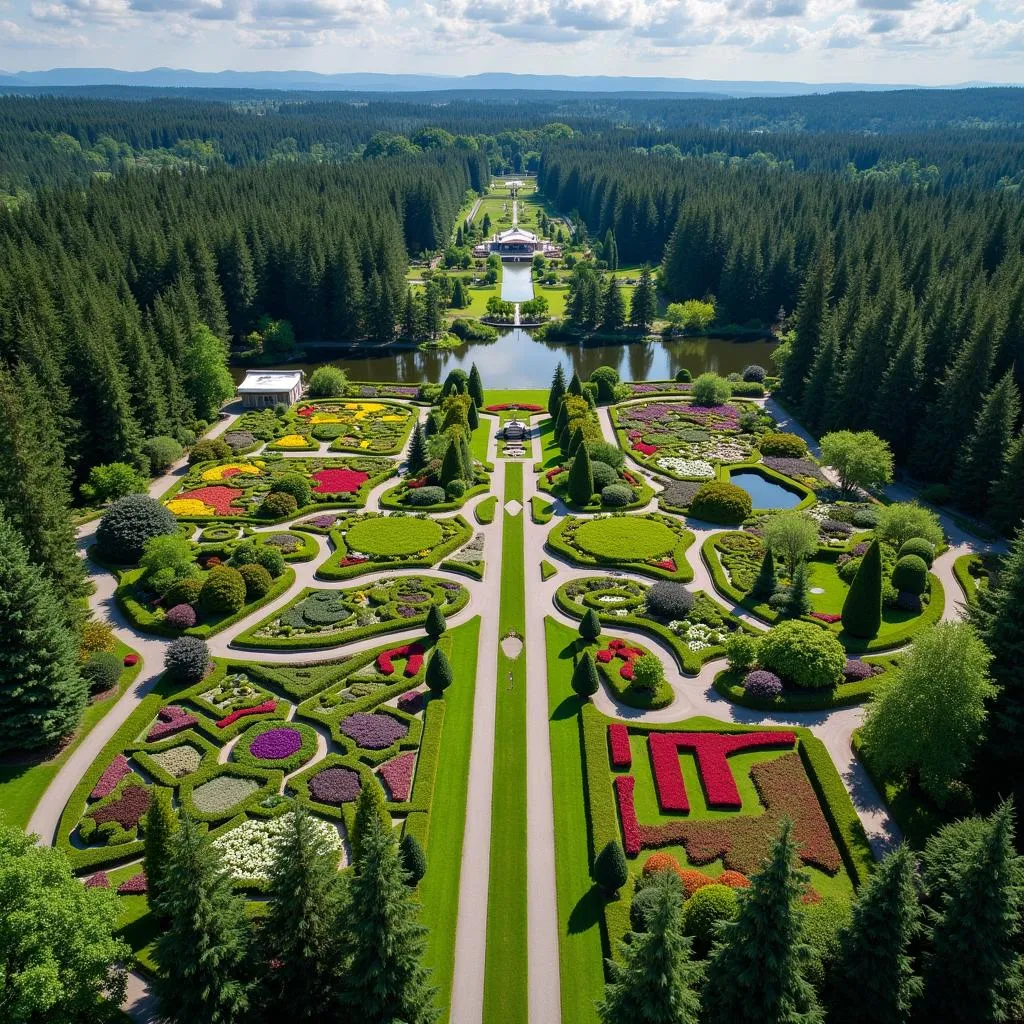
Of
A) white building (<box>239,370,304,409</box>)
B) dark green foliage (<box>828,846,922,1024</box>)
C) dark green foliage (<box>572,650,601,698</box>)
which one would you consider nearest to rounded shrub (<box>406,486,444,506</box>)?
dark green foliage (<box>572,650,601,698</box>)

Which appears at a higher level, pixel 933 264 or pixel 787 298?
pixel 933 264

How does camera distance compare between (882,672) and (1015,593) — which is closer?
(1015,593)

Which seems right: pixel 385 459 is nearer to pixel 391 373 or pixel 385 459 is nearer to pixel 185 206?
pixel 391 373

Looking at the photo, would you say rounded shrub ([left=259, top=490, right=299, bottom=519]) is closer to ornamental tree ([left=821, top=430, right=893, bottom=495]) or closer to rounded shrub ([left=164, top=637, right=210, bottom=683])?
rounded shrub ([left=164, top=637, right=210, bottom=683])

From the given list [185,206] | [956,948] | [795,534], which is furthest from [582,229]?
[956,948]

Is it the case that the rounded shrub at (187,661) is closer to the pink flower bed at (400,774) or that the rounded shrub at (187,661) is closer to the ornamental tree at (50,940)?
the pink flower bed at (400,774)

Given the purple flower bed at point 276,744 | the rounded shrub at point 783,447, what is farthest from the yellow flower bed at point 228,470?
the rounded shrub at point 783,447

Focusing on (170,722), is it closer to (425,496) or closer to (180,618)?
(180,618)
